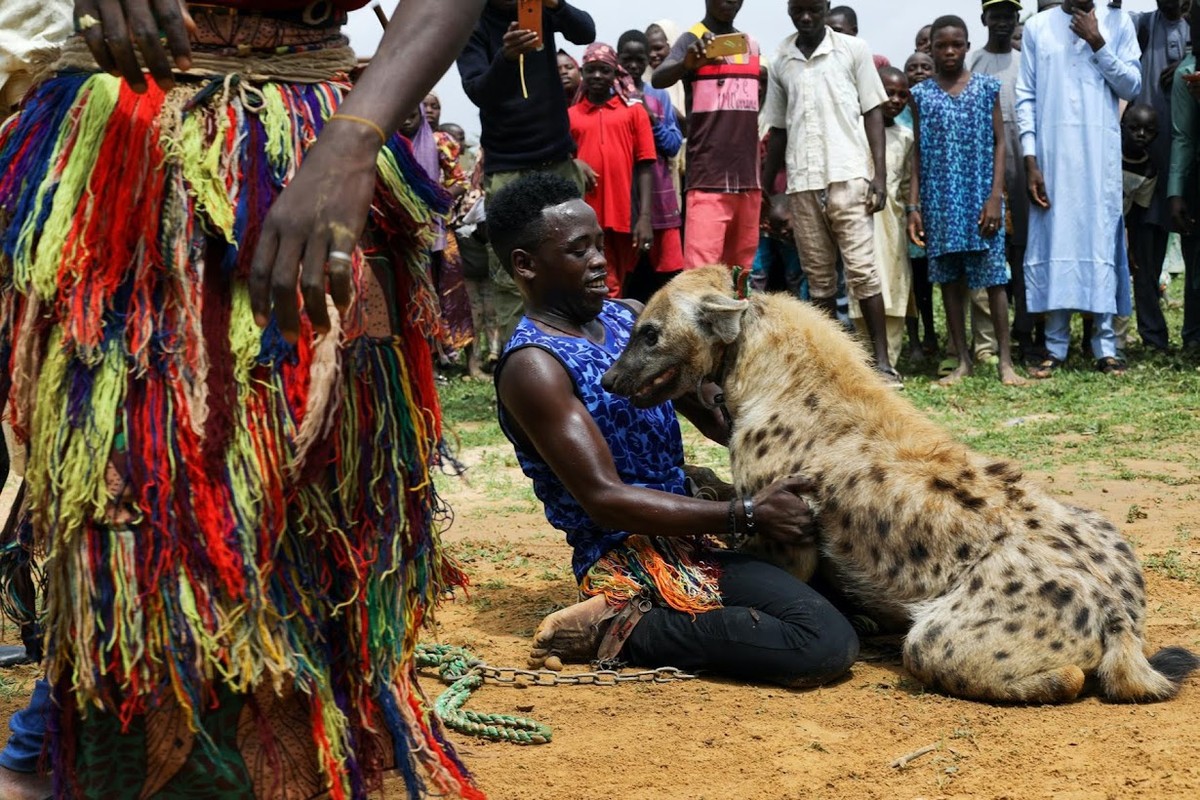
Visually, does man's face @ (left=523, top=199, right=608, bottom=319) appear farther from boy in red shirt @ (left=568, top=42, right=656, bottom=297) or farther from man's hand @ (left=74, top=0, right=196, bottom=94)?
boy in red shirt @ (left=568, top=42, right=656, bottom=297)

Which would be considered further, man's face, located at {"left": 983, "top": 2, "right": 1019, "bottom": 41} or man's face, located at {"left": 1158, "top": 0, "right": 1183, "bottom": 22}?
man's face, located at {"left": 1158, "top": 0, "right": 1183, "bottom": 22}

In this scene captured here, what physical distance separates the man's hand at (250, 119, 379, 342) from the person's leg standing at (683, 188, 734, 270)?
8236 mm

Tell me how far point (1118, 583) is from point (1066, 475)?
327 cm

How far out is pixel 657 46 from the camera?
12.9 m

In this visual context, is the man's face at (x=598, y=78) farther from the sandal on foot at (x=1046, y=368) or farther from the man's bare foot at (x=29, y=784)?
the man's bare foot at (x=29, y=784)

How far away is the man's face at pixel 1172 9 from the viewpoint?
11373 mm

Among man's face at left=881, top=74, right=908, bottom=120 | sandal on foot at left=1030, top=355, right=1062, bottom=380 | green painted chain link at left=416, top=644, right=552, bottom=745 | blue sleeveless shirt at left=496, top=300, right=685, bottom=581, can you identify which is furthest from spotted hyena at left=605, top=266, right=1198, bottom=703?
man's face at left=881, top=74, right=908, bottom=120

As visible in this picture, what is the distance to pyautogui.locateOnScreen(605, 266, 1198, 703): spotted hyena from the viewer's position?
3949 millimetres

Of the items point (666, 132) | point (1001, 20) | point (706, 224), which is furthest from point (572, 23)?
point (1001, 20)

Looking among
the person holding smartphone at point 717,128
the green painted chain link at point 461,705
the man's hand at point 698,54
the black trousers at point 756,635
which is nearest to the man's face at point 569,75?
the person holding smartphone at point 717,128

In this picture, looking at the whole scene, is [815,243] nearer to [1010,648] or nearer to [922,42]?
[922,42]

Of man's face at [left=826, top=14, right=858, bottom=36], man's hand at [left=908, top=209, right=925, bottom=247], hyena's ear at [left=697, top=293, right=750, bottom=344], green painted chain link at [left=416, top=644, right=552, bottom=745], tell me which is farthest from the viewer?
man's face at [left=826, top=14, right=858, bottom=36]

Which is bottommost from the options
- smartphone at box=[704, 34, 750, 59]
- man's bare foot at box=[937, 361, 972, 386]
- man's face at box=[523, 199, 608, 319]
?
man's bare foot at box=[937, 361, 972, 386]

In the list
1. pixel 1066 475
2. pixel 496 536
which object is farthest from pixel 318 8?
pixel 1066 475
